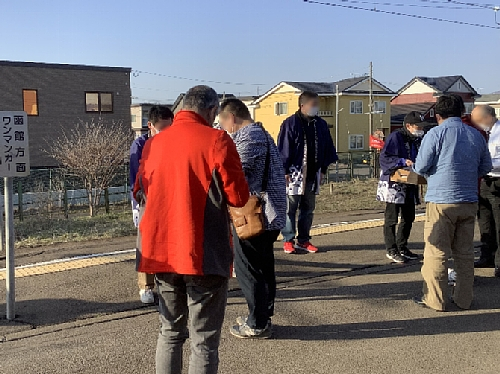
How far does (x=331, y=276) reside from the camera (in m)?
6.58

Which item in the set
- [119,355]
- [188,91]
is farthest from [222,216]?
[119,355]

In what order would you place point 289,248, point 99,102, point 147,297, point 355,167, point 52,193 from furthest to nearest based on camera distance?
1. point 99,102
2. point 355,167
3. point 52,193
4. point 289,248
5. point 147,297

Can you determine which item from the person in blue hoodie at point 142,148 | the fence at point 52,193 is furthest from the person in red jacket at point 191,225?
the fence at point 52,193

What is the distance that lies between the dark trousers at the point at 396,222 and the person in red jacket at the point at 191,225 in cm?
393

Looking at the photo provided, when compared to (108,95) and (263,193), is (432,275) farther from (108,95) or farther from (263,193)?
(108,95)

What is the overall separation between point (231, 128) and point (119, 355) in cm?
188

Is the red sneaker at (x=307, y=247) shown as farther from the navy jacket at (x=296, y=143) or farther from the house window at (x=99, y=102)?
the house window at (x=99, y=102)

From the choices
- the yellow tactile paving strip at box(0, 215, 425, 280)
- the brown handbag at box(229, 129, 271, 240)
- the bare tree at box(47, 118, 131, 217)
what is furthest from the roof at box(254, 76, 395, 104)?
the brown handbag at box(229, 129, 271, 240)

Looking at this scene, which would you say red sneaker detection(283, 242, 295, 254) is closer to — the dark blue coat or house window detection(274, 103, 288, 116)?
the dark blue coat

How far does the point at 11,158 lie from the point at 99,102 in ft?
105

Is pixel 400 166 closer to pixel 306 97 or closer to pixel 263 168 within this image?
pixel 306 97

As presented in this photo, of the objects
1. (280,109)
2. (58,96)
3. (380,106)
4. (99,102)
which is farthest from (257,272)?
(380,106)

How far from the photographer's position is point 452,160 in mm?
5238

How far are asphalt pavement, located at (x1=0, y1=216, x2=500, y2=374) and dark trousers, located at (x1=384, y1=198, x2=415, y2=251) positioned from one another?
370 millimetres
